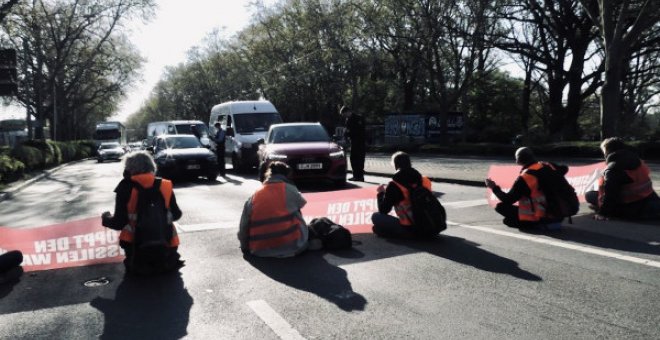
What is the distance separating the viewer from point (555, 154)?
24.2 m

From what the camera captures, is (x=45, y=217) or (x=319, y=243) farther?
(x=45, y=217)

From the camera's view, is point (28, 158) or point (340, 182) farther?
point (28, 158)

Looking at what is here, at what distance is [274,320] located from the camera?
13.5 ft

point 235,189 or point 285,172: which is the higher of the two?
point 285,172

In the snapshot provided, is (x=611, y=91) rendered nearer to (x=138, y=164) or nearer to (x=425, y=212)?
(x=425, y=212)

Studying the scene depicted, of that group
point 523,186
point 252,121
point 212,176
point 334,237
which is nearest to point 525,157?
point 523,186

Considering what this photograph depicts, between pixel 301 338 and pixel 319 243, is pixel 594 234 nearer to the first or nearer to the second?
pixel 319 243

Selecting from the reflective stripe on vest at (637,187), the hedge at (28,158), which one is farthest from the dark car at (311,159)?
the hedge at (28,158)

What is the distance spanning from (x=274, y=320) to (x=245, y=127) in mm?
17204

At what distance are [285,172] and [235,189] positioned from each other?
7776 millimetres

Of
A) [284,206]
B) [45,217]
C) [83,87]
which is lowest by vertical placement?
[45,217]

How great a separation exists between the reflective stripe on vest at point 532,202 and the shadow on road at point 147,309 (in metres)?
4.54

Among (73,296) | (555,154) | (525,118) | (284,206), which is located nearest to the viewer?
(73,296)

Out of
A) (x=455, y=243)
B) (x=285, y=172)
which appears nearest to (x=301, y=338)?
(x=285, y=172)
